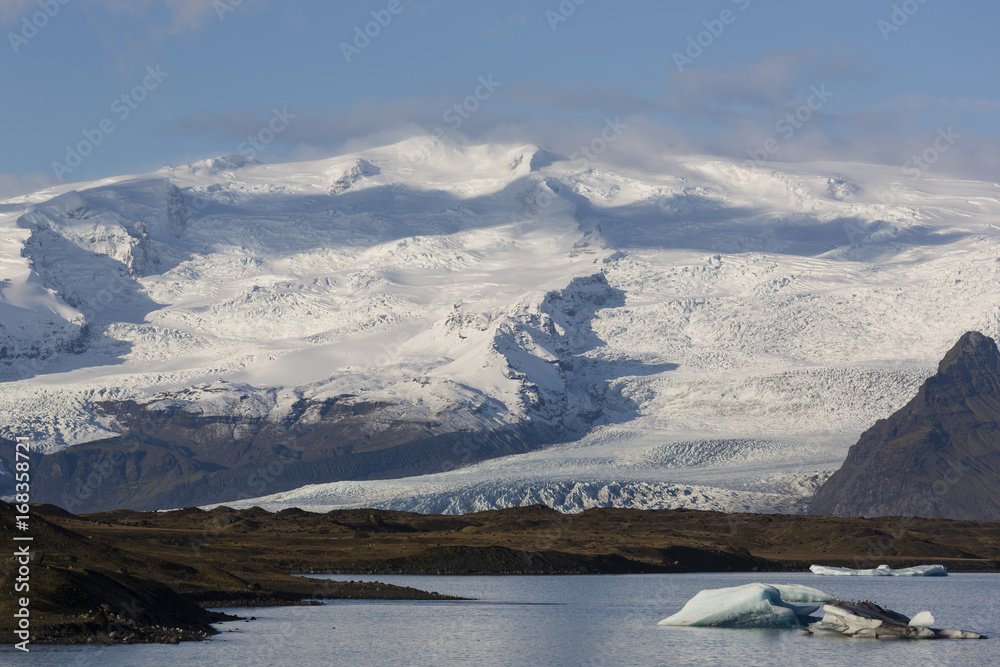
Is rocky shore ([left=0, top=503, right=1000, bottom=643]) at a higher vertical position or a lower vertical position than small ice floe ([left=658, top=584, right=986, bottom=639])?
higher

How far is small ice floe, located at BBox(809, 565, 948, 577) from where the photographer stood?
147625 mm

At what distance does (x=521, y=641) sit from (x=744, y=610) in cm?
1564

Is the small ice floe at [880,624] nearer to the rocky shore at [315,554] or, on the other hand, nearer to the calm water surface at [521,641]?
the calm water surface at [521,641]

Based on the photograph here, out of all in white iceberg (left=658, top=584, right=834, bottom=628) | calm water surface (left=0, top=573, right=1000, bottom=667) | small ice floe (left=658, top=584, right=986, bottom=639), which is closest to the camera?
calm water surface (left=0, top=573, right=1000, bottom=667)

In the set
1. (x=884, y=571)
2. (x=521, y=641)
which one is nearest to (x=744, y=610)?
(x=521, y=641)

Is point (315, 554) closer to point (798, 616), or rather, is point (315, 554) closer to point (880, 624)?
point (798, 616)

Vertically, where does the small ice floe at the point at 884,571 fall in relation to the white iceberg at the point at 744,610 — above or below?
below

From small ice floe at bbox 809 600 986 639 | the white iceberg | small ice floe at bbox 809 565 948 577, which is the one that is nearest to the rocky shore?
small ice floe at bbox 809 565 948 577

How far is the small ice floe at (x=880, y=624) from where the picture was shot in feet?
245

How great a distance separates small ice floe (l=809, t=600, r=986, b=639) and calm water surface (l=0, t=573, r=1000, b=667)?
0.71m

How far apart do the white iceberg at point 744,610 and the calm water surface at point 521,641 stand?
1293 millimetres

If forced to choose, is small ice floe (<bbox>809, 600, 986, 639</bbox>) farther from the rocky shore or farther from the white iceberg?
the rocky shore

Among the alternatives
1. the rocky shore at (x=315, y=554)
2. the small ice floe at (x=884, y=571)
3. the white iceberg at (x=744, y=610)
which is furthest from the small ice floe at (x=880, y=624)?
the small ice floe at (x=884, y=571)

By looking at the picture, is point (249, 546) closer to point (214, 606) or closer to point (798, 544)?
point (214, 606)
